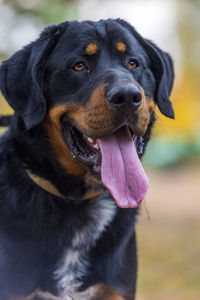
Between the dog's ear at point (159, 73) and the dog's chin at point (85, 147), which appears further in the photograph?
the dog's ear at point (159, 73)

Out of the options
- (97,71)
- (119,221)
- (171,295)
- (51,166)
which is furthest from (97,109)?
(171,295)

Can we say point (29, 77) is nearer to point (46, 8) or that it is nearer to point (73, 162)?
point (73, 162)

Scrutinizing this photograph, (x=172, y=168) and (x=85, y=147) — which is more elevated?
(x=85, y=147)

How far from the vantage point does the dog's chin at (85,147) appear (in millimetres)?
2898

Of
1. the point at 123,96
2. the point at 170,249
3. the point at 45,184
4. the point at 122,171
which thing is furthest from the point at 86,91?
the point at 170,249

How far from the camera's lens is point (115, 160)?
9.41 ft

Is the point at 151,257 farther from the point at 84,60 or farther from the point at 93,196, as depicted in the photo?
the point at 84,60

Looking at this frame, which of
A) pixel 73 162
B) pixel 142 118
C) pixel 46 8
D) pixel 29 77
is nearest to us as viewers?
pixel 142 118

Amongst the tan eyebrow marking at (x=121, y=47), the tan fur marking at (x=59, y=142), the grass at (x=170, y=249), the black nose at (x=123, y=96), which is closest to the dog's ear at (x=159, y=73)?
the tan eyebrow marking at (x=121, y=47)

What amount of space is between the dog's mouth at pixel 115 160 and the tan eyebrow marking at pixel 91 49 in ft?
1.59

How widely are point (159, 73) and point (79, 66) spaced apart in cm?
66

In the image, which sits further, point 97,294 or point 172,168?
point 172,168

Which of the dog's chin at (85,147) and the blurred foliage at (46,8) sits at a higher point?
the dog's chin at (85,147)

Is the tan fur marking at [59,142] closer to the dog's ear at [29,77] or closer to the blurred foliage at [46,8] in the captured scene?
the dog's ear at [29,77]
